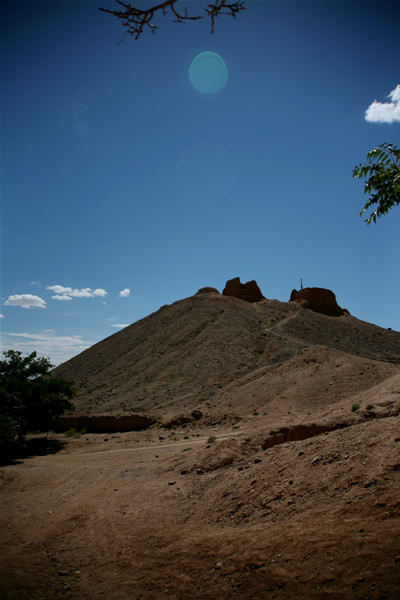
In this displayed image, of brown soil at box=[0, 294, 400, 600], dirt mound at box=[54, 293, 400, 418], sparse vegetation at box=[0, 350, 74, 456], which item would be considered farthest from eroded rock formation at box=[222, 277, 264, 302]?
brown soil at box=[0, 294, 400, 600]

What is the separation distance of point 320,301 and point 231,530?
71.8 meters

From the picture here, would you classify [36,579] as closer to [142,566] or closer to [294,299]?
[142,566]

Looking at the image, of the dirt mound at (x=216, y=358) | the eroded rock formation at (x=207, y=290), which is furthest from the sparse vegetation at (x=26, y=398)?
the eroded rock formation at (x=207, y=290)

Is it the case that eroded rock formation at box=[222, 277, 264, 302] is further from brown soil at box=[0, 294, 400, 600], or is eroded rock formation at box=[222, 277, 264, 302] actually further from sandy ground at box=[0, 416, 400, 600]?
sandy ground at box=[0, 416, 400, 600]

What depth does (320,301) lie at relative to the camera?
73500 millimetres

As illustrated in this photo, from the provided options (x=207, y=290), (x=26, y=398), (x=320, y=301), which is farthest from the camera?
(x=320, y=301)

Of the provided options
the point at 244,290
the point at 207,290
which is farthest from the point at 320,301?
the point at 207,290

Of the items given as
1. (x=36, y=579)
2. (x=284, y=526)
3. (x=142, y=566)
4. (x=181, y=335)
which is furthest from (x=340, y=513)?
(x=181, y=335)

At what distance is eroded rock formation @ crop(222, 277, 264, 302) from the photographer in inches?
2751

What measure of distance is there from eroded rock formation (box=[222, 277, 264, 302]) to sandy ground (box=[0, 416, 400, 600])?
59.9 meters

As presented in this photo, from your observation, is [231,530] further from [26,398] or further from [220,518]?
[26,398]

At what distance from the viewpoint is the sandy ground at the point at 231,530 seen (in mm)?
4004

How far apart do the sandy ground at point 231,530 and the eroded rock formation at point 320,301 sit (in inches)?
2550

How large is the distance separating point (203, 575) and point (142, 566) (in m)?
1.24
